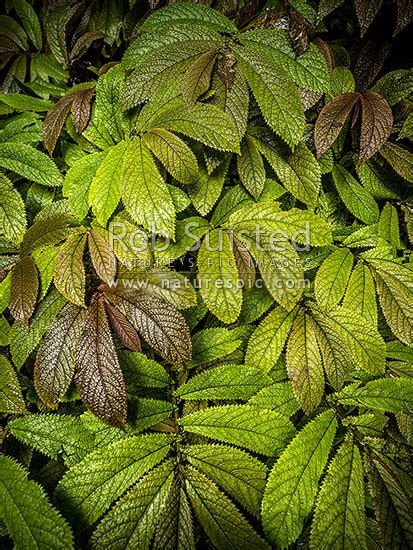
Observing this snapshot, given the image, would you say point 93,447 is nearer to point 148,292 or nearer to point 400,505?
point 148,292

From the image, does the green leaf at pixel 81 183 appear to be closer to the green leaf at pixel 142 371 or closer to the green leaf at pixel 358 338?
the green leaf at pixel 142 371

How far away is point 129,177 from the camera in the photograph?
95cm

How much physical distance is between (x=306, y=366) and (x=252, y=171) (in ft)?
1.80

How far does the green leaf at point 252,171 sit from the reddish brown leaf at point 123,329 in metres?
0.50

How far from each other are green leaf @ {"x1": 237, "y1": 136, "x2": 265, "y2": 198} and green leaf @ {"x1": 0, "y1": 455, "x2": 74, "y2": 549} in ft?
2.83

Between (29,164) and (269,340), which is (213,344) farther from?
(29,164)

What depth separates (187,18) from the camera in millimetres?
1168

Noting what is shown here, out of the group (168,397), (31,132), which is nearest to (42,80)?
(31,132)

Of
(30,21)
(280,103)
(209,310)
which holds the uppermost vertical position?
(30,21)

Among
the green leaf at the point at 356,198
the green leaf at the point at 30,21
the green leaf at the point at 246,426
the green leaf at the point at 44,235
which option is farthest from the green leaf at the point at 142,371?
the green leaf at the point at 30,21

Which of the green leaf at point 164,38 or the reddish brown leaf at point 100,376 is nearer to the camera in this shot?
the reddish brown leaf at point 100,376

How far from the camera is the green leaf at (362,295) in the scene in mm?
1038

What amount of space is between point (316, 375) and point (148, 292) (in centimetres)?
43

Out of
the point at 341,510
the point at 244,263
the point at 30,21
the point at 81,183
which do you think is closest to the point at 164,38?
the point at 81,183
